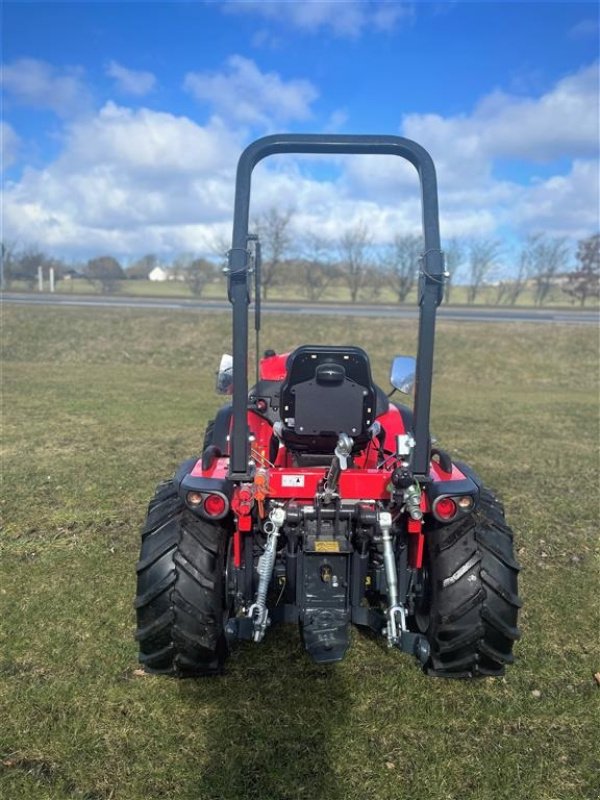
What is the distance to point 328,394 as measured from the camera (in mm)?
3012

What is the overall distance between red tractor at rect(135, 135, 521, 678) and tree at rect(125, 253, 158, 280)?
2027 inches

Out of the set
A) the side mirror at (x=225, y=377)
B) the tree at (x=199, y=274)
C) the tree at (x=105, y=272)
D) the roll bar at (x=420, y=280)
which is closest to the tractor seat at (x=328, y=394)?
the roll bar at (x=420, y=280)

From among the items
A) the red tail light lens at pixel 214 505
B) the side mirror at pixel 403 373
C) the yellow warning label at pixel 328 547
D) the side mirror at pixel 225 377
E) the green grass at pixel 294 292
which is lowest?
the yellow warning label at pixel 328 547

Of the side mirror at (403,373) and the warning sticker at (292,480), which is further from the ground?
the side mirror at (403,373)

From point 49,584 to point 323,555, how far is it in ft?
7.21

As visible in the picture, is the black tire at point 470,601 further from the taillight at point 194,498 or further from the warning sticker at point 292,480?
the taillight at point 194,498

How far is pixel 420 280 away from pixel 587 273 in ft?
132

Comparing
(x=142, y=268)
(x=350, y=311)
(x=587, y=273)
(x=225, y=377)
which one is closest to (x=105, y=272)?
(x=142, y=268)

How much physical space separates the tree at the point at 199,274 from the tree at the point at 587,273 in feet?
69.8

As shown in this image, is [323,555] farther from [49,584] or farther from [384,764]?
[49,584]

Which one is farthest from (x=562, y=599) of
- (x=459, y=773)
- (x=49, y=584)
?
(x=49, y=584)

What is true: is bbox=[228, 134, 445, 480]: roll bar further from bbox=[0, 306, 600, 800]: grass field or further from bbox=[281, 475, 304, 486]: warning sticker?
bbox=[0, 306, 600, 800]: grass field

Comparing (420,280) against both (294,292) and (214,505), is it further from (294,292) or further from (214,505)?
(294,292)

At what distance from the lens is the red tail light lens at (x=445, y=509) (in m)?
2.86
